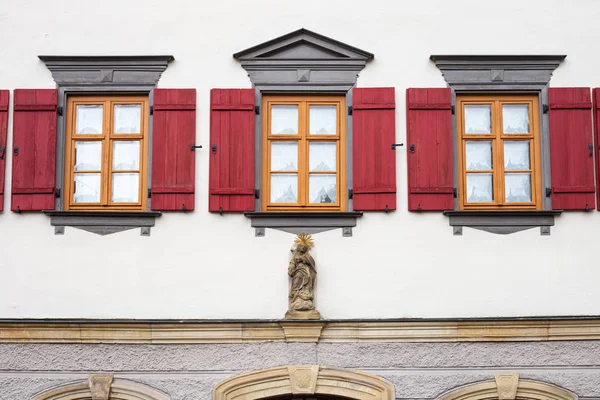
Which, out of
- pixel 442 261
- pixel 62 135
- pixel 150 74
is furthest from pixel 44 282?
pixel 442 261

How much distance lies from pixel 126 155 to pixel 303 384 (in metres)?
3.12

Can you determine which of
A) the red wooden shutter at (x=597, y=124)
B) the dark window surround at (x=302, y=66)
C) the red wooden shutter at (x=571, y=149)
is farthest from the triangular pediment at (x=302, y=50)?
the red wooden shutter at (x=597, y=124)

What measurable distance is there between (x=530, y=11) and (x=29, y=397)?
673 cm

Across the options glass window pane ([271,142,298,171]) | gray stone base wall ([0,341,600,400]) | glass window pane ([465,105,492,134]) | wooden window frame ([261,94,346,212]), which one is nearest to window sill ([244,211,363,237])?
wooden window frame ([261,94,346,212])

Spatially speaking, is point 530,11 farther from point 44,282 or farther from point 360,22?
point 44,282

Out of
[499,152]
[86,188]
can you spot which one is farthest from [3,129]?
[499,152]

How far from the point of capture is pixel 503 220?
36.8 ft

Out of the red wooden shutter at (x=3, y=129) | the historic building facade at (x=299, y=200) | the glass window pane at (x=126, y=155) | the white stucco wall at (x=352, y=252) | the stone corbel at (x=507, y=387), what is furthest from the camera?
the glass window pane at (x=126, y=155)

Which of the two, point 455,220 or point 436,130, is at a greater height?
point 436,130

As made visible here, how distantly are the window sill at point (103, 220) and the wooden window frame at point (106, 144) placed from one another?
18 cm

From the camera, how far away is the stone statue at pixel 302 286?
36.0 ft

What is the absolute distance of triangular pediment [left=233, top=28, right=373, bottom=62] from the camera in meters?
11.6

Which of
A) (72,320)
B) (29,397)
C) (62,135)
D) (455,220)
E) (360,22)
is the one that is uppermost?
(360,22)

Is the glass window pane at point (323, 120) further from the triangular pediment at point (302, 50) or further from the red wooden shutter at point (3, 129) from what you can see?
the red wooden shutter at point (3, 129)
